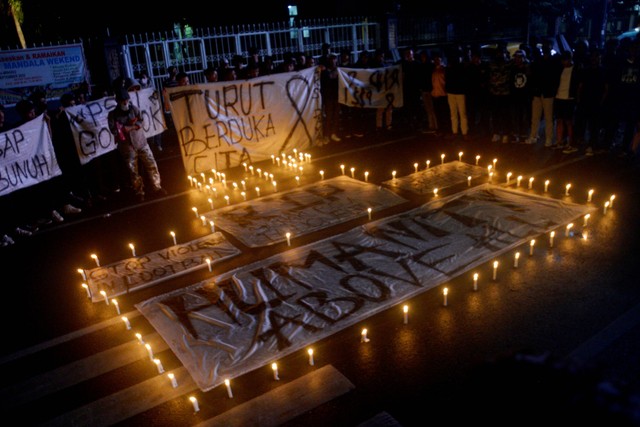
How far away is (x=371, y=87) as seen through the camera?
42.2ft

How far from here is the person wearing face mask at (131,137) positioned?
8.87 metres

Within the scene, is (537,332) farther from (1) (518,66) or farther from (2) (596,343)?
(1) (518,66)

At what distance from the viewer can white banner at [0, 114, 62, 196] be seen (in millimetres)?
8031

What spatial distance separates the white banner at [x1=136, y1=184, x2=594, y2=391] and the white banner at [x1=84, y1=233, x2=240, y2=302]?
1.91 feet

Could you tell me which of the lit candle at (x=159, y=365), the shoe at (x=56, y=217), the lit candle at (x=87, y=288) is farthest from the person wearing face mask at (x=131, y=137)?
the lit candle at (x=159, y=365)

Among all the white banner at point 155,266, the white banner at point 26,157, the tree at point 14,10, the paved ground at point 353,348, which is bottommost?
the paved ground at point 353,348

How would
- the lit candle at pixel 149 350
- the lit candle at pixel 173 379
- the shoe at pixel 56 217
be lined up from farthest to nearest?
the shoe at pixel 56 217
the lit candle at pixel 149 350
the lit candle at pixel 173 379

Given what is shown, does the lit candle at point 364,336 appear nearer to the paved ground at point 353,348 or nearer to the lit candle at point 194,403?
the paved ground at point 353,348

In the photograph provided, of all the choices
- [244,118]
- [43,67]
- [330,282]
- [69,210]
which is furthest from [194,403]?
[43,67]

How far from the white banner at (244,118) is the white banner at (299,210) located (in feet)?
8.03

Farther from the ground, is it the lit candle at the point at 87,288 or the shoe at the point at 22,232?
the shoe at the point at 22,232

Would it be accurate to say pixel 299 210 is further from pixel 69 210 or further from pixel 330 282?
pixel 69 210

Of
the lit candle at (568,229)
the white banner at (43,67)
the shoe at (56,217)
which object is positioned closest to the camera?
the lit candle at (568,229)

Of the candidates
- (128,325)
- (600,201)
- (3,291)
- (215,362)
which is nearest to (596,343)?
(215,362)
